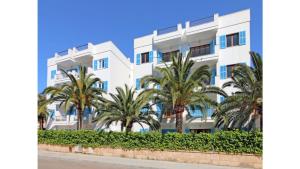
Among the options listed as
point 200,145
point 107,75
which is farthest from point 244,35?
point 107,75

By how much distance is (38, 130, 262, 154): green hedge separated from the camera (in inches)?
631

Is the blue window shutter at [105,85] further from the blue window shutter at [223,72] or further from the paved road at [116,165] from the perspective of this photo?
the paved road at [116,165]

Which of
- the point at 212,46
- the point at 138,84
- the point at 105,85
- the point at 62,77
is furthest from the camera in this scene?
the point at 62,77

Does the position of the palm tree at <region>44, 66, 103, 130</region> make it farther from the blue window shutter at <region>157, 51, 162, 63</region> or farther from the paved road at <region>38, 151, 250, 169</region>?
the paved road at <region>38, 151, 250, 169</region>

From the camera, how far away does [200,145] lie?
17.7 m

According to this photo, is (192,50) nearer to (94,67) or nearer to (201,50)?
(201,50)

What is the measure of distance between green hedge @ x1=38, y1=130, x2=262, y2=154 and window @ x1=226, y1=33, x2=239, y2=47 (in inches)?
368

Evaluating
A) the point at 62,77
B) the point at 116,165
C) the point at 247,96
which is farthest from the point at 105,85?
the point at 247,96

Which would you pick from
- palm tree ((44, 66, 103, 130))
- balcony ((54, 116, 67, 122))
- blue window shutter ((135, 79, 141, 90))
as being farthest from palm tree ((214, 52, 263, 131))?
balcony ((54, 116, 67, 122))

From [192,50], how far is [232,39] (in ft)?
13.0

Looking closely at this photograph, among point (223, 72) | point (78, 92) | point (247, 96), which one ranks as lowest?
point (247, 96)

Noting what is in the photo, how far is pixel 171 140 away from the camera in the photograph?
62.2 ft

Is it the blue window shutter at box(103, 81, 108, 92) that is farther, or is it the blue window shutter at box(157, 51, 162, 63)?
the blue window shutter at box(103, 81, 108, 92)
